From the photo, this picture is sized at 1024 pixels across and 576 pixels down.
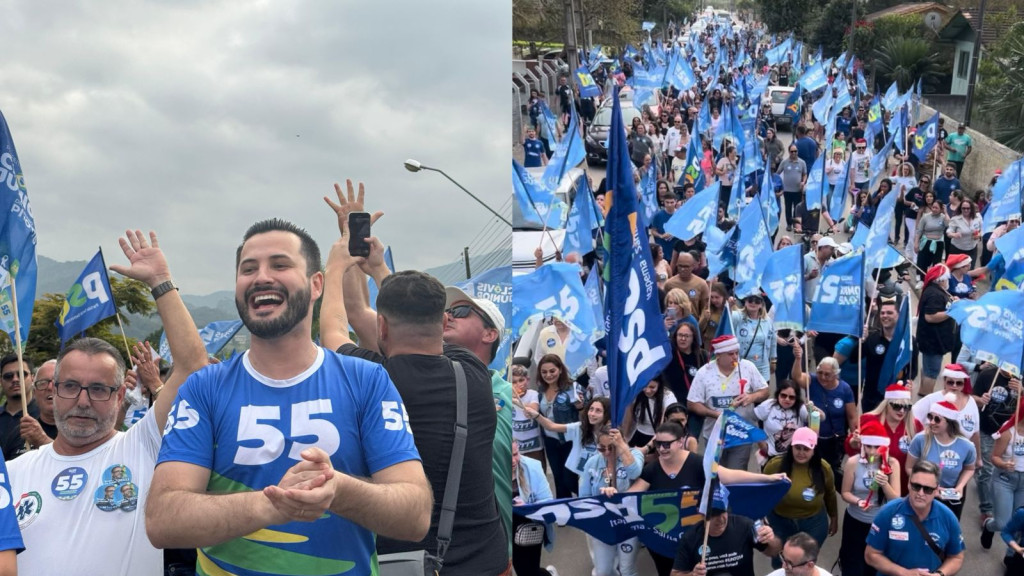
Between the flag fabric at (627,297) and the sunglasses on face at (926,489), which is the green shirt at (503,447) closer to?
the flag fabric at (627,297)

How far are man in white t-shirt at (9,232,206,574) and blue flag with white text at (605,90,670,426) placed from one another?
276cm

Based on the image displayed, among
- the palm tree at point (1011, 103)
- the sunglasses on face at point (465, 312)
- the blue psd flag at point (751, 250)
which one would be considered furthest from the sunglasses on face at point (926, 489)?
the palm tree at point (1011, 103)

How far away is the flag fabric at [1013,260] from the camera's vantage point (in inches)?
360

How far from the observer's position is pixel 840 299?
8.85 metres

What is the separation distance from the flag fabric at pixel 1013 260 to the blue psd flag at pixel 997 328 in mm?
1047

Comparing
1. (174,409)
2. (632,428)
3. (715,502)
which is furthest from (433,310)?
(632,428)

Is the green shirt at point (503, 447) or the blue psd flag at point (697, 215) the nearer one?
the green shirt at point (503, 447)

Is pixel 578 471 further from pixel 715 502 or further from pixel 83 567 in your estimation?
pixel 83 567

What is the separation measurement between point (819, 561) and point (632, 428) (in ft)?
4.91

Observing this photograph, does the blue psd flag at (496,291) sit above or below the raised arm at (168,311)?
below

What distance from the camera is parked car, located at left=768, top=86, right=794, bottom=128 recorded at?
104 feet

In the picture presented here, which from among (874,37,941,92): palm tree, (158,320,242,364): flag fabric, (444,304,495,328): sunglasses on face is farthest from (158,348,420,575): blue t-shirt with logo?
(874,37,941,92): palm tree

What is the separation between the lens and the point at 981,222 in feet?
44.5

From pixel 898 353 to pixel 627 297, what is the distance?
4.01 meters
